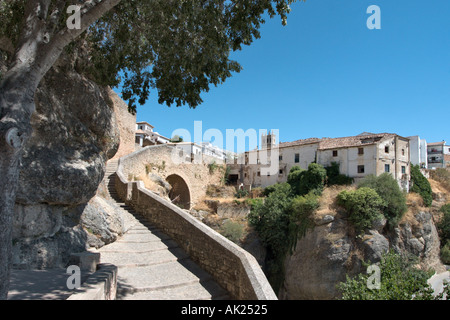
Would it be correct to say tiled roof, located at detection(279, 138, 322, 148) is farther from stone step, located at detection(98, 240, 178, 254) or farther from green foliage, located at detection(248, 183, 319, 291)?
stone step, located at detection(98, 240, 178, 254)

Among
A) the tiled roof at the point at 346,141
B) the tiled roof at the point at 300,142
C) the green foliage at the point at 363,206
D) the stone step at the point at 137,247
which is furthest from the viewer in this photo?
the tiled roof at the point at 300,142

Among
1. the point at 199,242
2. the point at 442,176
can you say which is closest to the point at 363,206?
the point at 199,242

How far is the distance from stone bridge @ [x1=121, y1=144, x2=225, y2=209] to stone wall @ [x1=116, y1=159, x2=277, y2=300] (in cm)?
536

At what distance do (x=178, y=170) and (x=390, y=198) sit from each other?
16.3m

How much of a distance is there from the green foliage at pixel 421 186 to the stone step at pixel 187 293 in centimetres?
2766

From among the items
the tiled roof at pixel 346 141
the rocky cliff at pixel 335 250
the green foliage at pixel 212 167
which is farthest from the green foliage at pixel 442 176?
the green foliage at pixel 212 167

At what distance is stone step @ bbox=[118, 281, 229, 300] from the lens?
19.2 feet

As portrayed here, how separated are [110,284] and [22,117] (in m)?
3.05

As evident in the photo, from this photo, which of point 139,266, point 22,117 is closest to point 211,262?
point 139,266

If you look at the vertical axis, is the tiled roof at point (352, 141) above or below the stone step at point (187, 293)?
above

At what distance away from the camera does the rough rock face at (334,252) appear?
19219mm

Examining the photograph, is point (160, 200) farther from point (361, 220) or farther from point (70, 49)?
point (361, 220)

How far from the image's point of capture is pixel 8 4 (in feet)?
20.3

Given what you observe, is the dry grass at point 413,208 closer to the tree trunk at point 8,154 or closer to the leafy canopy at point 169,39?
the leafy canopy at point 169,39
